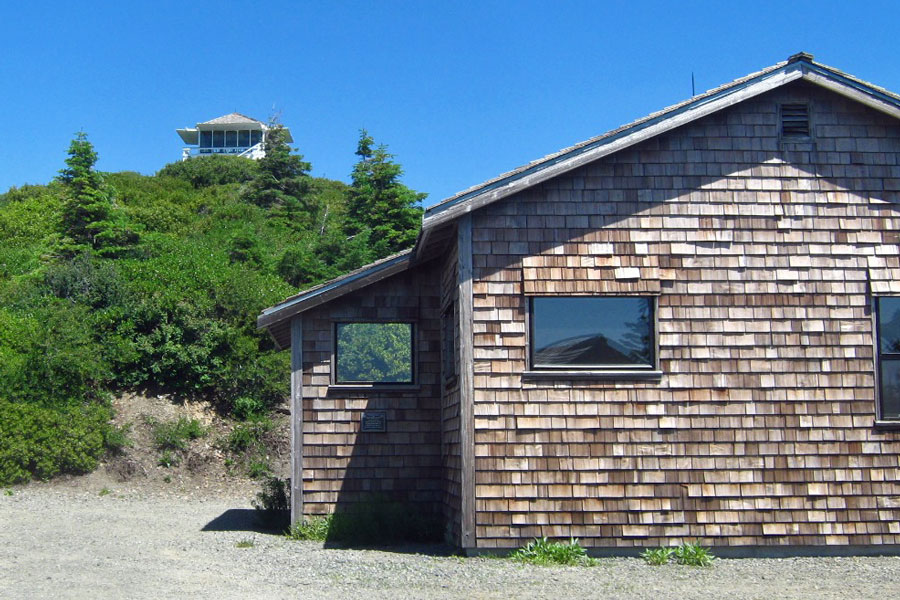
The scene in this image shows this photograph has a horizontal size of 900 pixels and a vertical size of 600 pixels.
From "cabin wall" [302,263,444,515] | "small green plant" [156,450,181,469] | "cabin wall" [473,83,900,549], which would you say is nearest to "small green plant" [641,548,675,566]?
"cabin wall" [473,83,900,549]

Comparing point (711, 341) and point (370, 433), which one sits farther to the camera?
point (370, 433)

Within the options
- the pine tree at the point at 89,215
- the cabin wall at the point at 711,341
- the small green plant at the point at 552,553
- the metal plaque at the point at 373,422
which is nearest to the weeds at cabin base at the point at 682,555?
the cabin wall at the point at 711,341

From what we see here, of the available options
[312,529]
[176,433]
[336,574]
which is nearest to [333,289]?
[312,529]

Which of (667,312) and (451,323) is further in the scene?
(451,323)

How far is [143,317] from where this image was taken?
842 inches

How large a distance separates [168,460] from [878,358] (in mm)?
14388

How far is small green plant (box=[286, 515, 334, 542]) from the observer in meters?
12.5

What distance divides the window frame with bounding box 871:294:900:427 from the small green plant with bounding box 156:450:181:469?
14247mm

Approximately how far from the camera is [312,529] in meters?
12.6

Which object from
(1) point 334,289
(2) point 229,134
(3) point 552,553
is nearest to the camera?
(3) point 552,553

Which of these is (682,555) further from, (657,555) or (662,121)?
(662,121)

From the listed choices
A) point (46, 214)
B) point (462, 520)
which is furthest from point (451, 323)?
point (46, 214)

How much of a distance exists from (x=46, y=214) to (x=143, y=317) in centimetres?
1733

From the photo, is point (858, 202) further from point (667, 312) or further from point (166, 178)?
point (166, 178)
